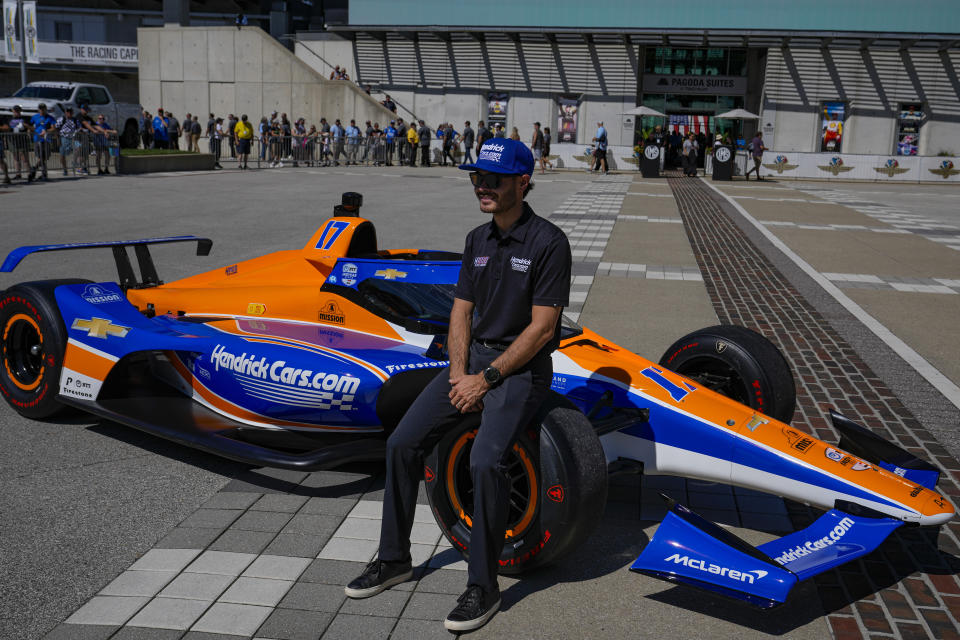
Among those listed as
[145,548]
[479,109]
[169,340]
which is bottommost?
[145,548]

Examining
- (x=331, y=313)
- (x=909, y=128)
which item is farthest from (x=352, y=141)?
(x=331, y=313)

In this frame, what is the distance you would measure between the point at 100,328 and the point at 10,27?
40.8 m

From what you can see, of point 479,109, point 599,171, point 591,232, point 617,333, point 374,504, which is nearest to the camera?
point 374,504

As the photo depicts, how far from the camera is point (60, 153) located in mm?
24078

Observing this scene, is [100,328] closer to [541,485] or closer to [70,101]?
[541,485]

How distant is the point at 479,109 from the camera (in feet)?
142

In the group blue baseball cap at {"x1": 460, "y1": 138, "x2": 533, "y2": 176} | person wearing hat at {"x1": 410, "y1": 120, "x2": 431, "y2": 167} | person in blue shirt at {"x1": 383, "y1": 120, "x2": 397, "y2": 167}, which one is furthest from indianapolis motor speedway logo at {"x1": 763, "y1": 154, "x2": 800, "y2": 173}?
blue baseball cap at {"x1": 460, "y1": 138, "x2": 533, "y2": 176}

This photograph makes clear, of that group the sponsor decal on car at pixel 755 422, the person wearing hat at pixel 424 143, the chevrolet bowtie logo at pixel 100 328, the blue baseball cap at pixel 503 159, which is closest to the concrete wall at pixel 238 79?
the person wearing hat at pixel 424 143

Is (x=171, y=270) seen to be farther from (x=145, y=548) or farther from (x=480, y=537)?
(x=480, y=537)

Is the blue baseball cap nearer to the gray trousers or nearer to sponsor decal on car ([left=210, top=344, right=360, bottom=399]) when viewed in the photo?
the gray trousers

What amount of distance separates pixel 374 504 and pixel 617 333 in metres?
4.22

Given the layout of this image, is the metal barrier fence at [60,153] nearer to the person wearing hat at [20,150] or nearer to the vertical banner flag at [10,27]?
the person wearing hat at [20,150]

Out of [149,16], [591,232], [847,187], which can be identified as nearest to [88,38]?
[149,16]

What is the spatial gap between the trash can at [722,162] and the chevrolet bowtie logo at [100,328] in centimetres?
3112
